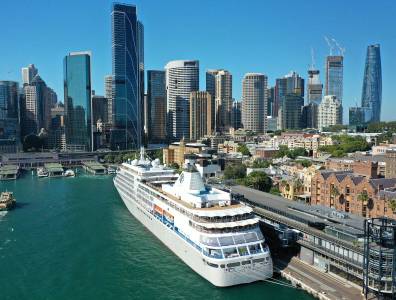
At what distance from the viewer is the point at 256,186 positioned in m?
70.6

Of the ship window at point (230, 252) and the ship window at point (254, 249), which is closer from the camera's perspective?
the ship window at point (230, 252)

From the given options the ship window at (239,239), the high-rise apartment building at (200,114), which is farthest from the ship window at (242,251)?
the high-rise apartment building at (200,114)

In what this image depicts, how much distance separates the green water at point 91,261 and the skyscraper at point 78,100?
10653cm

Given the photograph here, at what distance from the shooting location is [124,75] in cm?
16738

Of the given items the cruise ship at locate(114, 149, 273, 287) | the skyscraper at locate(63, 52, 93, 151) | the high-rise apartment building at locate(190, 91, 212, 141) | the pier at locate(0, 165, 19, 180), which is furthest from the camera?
the high-rise apartment building at locate(190, 91, 212, 141)

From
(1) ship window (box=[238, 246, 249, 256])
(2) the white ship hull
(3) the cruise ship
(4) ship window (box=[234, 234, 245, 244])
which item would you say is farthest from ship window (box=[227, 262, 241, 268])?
(4) ship window (box=[234, 234, 245, 244])

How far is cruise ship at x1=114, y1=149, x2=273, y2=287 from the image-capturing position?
109ft

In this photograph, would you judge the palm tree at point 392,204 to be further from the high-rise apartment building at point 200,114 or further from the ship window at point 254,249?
the high-rise apartment building at point 200,114

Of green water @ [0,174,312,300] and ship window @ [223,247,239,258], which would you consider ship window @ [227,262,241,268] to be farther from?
green water @ [0,174,312,300]

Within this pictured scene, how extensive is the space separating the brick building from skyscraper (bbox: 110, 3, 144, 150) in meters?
122

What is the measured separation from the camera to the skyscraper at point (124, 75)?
167 metres

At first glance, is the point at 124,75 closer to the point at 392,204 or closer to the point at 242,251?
the point at 392,204

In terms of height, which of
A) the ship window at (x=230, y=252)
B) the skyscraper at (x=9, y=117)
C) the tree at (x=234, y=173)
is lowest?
the ship window at (x=230, y=252)

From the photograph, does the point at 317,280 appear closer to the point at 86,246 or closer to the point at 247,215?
the point at 247,215
